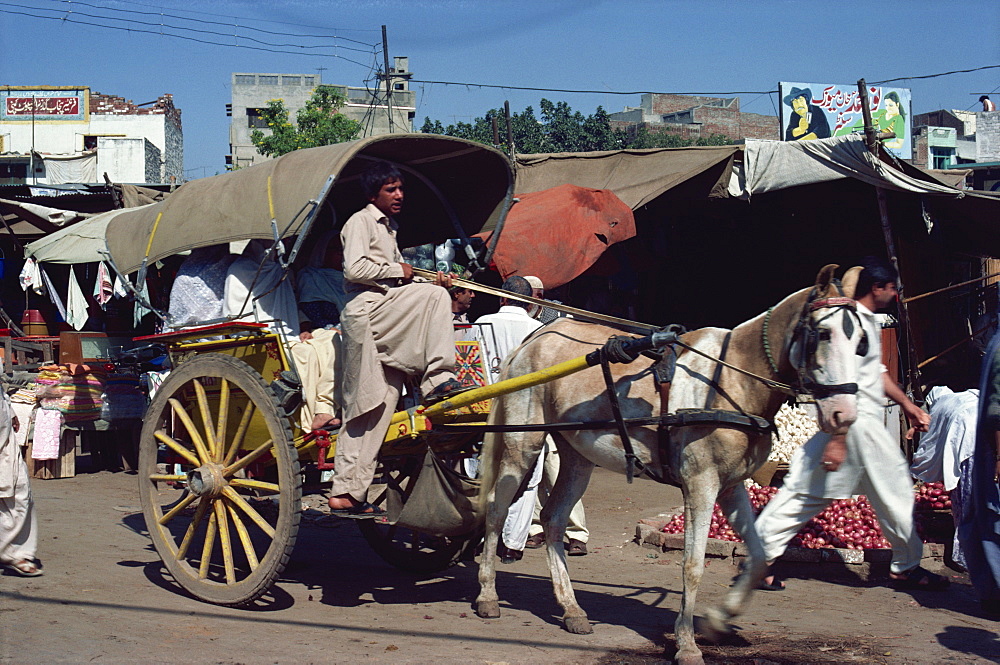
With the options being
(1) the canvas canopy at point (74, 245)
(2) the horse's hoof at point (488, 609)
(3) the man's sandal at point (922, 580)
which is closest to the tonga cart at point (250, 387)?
(2) the horse's hoof at point (488, 609)

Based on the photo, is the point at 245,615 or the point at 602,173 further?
the point at 602,173

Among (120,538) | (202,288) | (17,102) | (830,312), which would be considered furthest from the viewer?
(17,102)

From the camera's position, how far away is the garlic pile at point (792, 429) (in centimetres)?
935

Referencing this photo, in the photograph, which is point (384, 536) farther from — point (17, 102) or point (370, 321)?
point (17, 102)

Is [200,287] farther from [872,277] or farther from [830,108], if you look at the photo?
[830,108]

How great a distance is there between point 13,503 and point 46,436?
5401 mm

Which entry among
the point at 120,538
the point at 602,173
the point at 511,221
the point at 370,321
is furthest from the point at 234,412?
the point at 602,173

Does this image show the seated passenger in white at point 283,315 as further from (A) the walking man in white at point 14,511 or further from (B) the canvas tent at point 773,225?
(B) the canvas tent at point 773,225

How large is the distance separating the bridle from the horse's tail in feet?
6.33

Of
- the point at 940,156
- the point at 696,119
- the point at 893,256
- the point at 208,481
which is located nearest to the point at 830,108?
the point at 940,156

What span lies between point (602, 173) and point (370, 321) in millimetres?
6559

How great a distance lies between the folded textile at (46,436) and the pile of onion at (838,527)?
7530 millimetres

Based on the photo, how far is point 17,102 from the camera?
43531 mm

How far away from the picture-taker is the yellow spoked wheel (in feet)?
17.0
